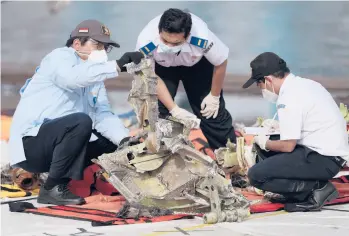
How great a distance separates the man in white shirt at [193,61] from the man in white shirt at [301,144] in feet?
2.00

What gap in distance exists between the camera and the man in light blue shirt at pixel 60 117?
3723 millimetres

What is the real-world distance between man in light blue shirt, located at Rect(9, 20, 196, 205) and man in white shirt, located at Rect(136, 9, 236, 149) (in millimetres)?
346

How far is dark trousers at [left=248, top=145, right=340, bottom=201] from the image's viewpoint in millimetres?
3520

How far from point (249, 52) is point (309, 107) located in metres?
2.90

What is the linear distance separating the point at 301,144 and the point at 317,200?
0.30 m

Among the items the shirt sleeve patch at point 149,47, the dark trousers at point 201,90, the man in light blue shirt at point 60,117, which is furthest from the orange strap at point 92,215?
the dark trousers at point 201,90

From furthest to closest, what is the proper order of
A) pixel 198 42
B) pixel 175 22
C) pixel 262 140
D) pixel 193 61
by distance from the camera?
pixel 193 61, pixel 198 42, pixel 175 22, pixel 262 140

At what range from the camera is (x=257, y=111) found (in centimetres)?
Answer: 613

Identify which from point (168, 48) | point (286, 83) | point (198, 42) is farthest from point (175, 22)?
point (286, 83)

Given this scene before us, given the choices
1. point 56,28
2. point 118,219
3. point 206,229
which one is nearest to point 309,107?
point 206,229

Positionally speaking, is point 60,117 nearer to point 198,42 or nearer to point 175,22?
point 175,22

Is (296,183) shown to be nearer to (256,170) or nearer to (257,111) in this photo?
(256,170)

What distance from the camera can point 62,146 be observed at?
373 centimetres

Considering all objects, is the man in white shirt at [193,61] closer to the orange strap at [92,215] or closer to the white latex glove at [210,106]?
the white latex glove at [210,106]
